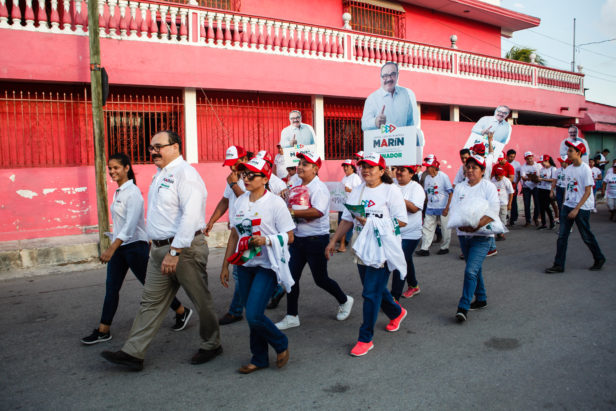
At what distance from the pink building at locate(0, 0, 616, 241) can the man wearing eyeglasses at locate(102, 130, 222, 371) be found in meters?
6.62

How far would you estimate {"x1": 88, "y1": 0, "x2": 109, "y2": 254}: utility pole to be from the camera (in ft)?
27.0

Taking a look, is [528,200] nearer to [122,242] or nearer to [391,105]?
[391,105]

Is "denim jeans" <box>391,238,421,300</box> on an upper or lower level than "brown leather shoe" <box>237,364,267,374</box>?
upper

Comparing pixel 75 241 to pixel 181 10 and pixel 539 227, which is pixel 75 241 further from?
pixel 539 227

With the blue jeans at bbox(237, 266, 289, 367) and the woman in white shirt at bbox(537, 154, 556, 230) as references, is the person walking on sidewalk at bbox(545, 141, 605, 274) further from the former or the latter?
the blue jeans at bbox(237, 266, 289, 367)

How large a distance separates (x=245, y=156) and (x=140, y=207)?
1.44 metres

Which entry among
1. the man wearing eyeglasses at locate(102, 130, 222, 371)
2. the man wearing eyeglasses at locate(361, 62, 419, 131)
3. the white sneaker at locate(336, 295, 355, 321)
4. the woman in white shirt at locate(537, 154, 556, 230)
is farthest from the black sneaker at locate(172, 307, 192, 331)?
the woman in white shirt at locate(537, 154, 556, 230)

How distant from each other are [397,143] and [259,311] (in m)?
3.05

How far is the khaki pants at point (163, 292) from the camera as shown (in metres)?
3.83

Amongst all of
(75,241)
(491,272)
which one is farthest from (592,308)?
(75,241)

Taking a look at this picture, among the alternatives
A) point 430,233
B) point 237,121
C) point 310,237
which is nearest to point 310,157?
point 310,237

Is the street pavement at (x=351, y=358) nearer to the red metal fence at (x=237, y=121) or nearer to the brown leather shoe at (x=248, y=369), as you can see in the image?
the brown leather shoe at (x=248, y=369)

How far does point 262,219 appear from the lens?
3830mm

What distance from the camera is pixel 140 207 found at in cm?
461
